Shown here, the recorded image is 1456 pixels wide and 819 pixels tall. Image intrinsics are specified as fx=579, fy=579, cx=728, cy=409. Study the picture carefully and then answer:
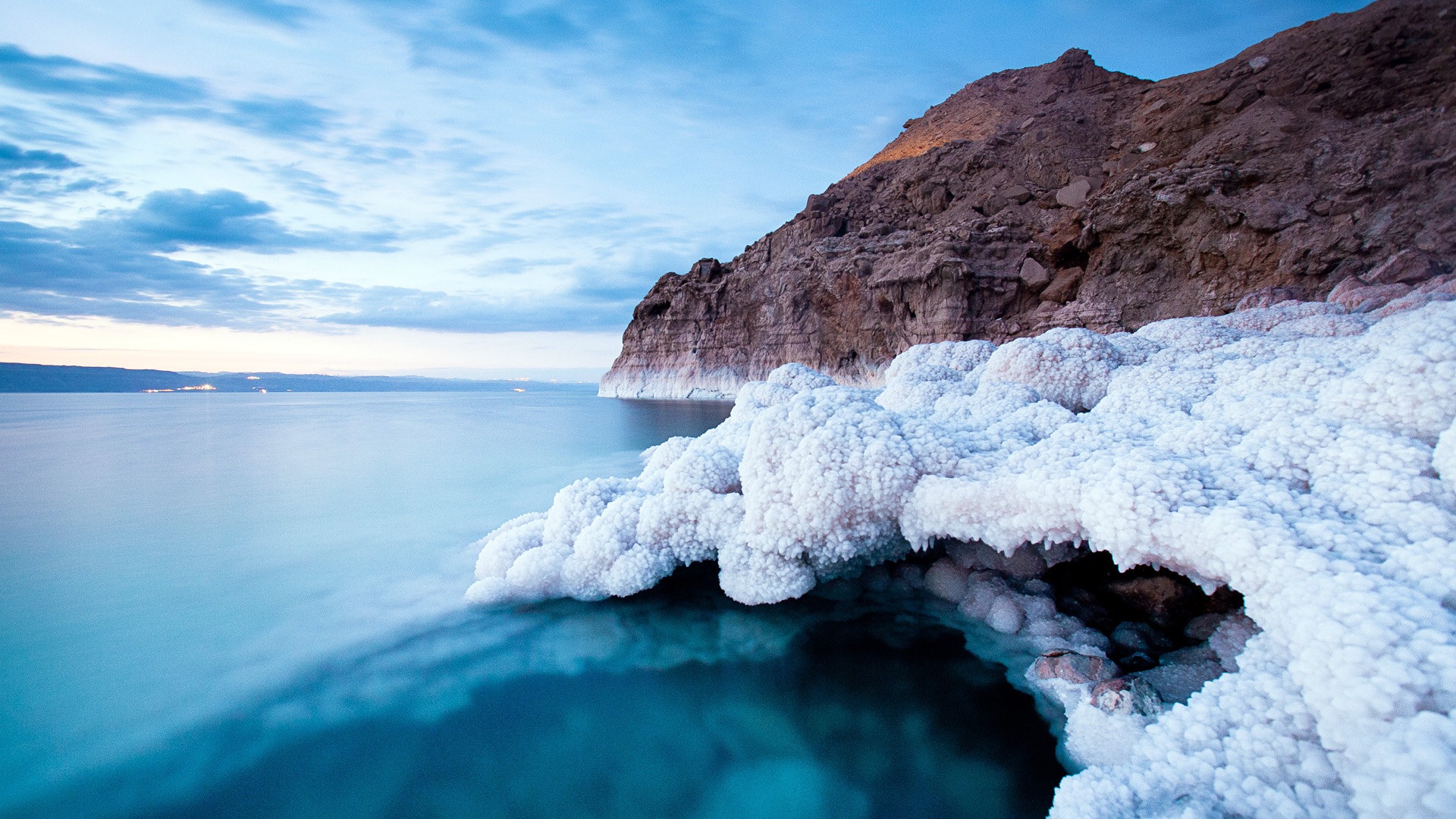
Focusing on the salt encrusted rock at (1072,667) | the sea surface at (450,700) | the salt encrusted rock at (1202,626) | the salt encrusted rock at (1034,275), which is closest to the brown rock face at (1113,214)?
the salt encrusted rock at (1034,275)

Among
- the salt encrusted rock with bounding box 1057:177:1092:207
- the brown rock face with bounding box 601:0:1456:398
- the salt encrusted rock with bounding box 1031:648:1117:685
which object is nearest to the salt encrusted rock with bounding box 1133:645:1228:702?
the salt encrusted rock with bounding box 1031:648:1117:685

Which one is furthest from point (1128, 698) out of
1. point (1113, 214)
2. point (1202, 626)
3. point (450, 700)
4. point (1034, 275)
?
point (1034, 275)

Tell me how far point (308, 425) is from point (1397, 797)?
23.2 meters

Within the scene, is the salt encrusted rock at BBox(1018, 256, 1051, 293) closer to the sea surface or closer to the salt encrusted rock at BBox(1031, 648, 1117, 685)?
the sea surface

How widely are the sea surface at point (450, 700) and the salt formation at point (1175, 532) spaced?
302mm

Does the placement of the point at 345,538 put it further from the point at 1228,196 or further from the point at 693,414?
the point at 1228,196

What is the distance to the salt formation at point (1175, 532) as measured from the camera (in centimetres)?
139

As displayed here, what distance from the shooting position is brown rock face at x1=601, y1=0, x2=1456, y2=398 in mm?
15344

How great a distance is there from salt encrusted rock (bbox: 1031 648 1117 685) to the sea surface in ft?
0.53

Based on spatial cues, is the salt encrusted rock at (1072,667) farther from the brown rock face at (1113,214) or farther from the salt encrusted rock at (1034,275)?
the salt encrusted rock at (1034,275)

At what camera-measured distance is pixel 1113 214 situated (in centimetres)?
2014

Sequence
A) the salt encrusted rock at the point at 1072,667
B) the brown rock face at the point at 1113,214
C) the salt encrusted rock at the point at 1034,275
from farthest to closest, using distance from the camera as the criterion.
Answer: the salt encrusted rock at the point at 1034,275 < the brown rock face at the point at 1113,214 < the salt encrusted rock at the point at 1072,667

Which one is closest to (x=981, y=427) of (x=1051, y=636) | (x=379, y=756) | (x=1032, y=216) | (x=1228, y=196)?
(x=1051, y=636)

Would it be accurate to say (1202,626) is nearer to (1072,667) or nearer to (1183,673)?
(1183,673)
